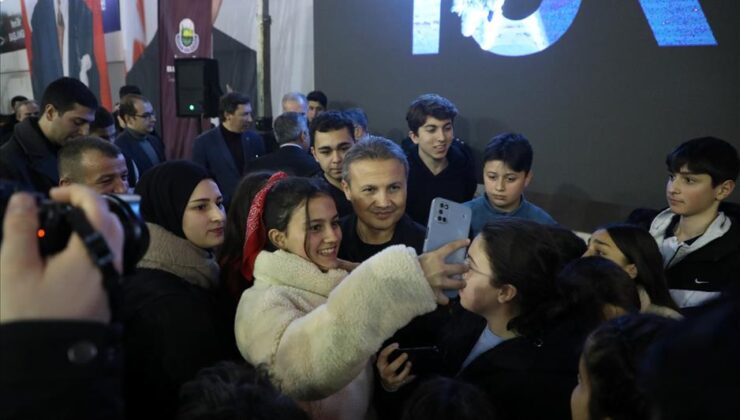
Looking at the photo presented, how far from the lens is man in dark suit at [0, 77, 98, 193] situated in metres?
2.72

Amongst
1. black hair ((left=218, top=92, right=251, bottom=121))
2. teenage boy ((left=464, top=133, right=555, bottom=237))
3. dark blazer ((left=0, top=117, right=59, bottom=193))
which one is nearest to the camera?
teenage boy ((left=464, top=133, right=555, bottom=237))

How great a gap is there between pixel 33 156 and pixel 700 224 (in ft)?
9.56

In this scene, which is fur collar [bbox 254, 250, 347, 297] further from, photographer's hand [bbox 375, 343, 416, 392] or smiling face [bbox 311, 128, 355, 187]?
smiling face [bbox 311, 128, 355, 187]

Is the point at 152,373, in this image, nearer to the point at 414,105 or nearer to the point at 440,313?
the point at 440,313

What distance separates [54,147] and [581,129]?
11.2 ft

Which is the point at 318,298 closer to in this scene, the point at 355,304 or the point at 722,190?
the point at 355,304

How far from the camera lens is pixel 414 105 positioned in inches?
132

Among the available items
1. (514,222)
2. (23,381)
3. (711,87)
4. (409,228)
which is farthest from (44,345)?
(711,87)

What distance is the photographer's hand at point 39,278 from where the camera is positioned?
58 cm

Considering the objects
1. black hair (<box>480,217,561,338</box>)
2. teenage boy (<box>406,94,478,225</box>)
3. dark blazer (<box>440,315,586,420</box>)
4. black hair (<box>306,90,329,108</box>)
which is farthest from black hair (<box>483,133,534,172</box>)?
black hair (<box>306,90,329,108</box>)

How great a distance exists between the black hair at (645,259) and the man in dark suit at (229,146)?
3.04m

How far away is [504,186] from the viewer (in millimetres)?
2600

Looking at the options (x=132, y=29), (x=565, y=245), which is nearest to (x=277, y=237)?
(x=565, y=245)

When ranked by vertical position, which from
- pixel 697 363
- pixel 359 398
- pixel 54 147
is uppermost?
pixel 697 363
